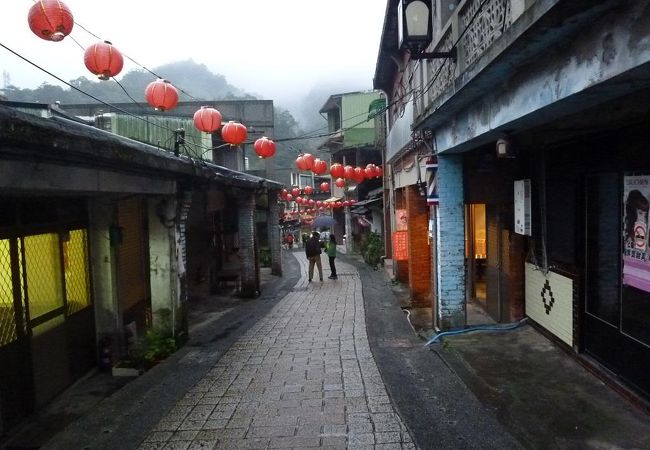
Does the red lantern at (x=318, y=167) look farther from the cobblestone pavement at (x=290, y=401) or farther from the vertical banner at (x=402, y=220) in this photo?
the cobblestone pavement at (x=290, y=401)

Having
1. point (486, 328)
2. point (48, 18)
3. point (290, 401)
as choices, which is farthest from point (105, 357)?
point (486, 328)

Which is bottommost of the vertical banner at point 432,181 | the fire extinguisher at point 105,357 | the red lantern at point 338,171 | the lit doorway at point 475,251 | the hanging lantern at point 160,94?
the fire extinguisher at point 105,357

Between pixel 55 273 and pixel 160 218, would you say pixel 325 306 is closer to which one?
pixel 160 218

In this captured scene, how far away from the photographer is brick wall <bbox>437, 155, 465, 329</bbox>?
920 centimetres

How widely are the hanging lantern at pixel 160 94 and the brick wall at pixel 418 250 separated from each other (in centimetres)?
717

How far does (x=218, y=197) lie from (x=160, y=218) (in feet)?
28.1

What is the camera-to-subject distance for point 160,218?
973 centimetres

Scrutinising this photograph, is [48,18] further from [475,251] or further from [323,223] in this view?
[323,223]

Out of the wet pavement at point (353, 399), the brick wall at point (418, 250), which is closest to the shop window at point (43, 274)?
the wet pavement at point (353, 399)

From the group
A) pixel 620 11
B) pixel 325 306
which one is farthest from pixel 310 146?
pixel 620 11

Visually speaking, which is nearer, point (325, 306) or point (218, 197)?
point (325, 306)

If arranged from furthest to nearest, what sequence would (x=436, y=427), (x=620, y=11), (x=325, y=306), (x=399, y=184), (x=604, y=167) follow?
(x=399, y=184) → (x=325, y=306) → (x=604, y=167) → (x=436, y=427) → (x=620, y=11)

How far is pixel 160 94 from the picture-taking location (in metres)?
9.12

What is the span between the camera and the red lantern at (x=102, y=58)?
7.66m
